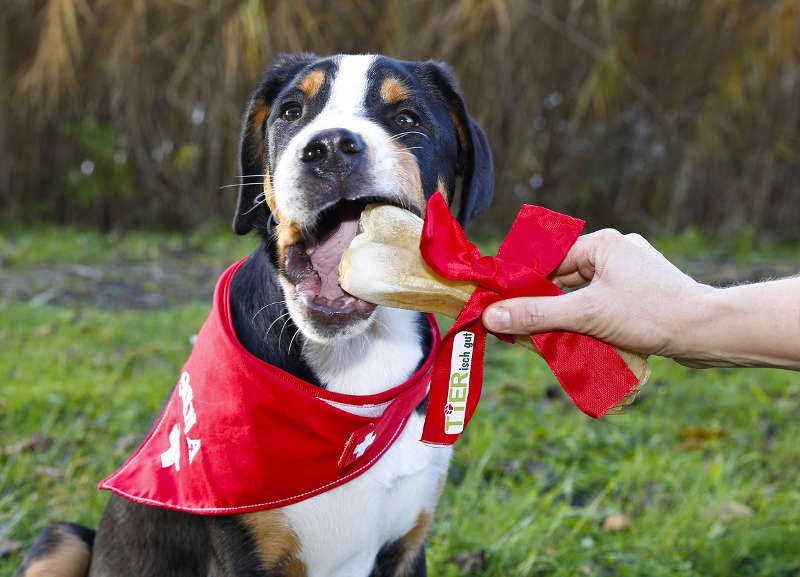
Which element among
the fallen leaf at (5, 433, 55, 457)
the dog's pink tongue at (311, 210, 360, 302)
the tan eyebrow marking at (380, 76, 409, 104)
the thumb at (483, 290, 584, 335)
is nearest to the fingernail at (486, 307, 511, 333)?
the thumb at (483, 290, 584, 335)

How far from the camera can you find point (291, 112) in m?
2.47

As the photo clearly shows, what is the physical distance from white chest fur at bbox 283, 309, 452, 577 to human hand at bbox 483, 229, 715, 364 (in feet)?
2.08

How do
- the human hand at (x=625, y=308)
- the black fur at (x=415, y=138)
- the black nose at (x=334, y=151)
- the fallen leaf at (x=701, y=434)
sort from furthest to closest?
the fallen leaf at (x=701, y=434)
the black fur at (x=415, y=138)
the black nose at (x=334, y=151)
the human hand at (x=625, y=308)

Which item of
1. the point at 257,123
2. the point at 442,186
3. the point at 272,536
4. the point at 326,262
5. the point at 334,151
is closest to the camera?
the point at 334,151

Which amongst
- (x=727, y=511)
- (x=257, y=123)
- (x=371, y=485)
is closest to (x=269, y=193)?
(x=257, y=123)

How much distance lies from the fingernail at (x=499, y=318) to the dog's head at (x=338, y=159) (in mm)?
454

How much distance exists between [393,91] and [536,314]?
0.92 meters

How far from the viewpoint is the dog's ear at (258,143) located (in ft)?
8.46

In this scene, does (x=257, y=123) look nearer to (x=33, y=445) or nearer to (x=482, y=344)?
(x=482, y=344)

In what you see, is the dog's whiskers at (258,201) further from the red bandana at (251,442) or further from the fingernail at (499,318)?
the fingernail at (499,318)

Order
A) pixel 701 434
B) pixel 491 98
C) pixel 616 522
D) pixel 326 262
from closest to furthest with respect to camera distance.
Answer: pixel 326 262 → pixel 616 522 → pixel 701 434 → pixel 491 98

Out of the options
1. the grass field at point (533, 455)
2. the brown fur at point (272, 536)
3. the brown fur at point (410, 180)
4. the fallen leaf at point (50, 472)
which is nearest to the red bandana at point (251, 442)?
the brown fur at point (272, 536)

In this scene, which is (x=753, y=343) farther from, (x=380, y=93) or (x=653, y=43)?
(x=653, y=43)

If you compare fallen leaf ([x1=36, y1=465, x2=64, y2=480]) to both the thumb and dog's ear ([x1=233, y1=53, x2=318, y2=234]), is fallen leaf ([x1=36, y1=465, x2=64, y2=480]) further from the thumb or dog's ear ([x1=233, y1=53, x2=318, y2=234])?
the thumb
